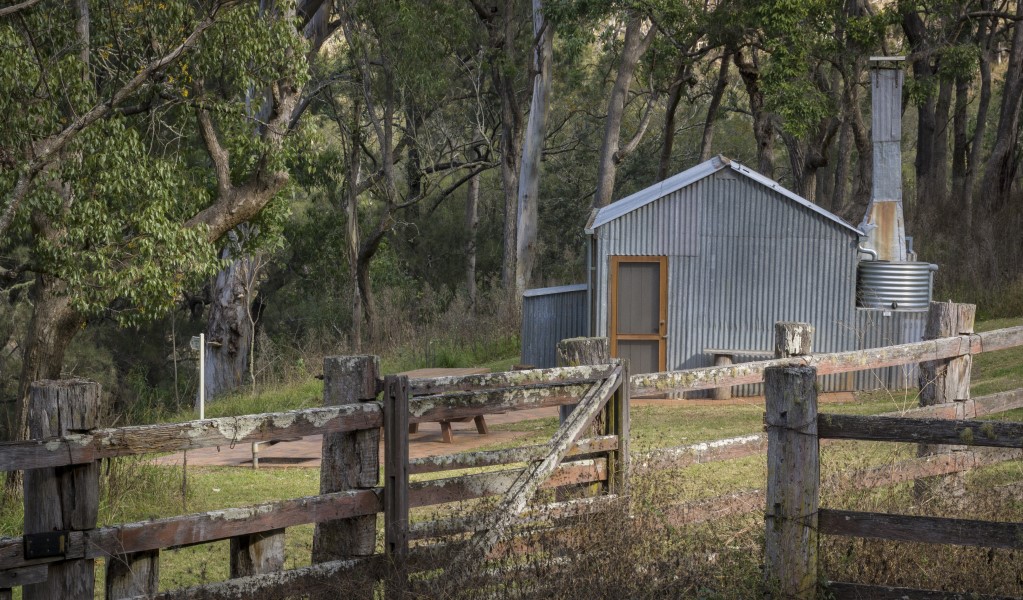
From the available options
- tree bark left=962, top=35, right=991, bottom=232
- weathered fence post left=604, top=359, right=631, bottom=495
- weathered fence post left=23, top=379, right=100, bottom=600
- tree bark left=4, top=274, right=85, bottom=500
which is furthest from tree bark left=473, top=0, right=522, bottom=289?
weathered fence post left=23, top=379, right=100, bottom=600

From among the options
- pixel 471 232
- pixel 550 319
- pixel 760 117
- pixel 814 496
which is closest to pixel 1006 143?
pixel 760 117

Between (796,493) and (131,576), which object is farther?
(796,493)

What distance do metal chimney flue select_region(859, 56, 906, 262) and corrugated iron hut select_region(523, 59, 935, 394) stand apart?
4cm

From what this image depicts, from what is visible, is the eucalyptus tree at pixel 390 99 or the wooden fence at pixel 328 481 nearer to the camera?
the wooden fence at pixel 328 481

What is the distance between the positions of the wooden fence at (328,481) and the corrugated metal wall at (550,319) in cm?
1225

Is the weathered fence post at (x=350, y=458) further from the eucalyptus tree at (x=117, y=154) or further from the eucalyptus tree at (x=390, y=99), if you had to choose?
the eucalyptus tree at (x=390, y=99)

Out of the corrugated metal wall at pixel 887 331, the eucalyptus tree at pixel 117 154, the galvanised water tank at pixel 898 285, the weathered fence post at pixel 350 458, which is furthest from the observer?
the galvanised water tank at pixel 898 285

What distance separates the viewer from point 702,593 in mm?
4648

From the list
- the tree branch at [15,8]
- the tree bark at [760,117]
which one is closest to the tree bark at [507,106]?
the tree bark at [760,117]

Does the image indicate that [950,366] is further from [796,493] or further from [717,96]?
[717,96]

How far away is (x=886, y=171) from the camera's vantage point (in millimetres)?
18531

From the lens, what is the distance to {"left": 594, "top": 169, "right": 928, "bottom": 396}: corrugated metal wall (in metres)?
17.3

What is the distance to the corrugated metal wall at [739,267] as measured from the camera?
1728 cm

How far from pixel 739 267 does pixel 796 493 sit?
13220 millimetres
